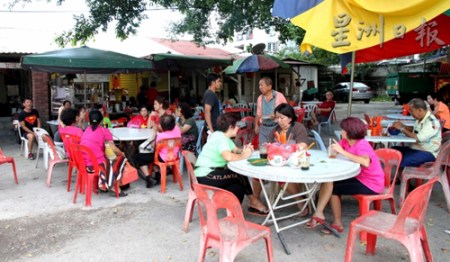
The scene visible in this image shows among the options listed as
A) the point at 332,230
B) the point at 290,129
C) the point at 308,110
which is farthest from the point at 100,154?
the point at 308,110

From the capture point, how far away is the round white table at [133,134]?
5.61m

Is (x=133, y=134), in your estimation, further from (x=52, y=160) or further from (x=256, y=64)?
(x=256, y=64)

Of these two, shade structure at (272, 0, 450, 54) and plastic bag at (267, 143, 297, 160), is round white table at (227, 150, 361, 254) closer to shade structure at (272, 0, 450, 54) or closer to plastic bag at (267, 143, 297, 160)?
plastic bag at (267, 143, 297, 160)

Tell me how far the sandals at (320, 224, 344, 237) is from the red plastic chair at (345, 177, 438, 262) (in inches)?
29.4

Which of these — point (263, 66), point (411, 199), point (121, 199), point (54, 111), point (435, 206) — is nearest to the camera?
point (411, 199)

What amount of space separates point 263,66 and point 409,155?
593 cm

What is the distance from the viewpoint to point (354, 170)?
3.22m

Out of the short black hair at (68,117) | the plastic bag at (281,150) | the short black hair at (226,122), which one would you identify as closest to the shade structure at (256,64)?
the short black hair at (68,117)

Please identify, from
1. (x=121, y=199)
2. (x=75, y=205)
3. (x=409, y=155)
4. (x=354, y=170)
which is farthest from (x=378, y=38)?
(x=75, y=205)

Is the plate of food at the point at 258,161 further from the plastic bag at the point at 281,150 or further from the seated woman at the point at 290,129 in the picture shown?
the seated woman at the point at 290,129

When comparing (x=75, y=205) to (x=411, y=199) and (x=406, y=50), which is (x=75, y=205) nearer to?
(x=411, y=199)

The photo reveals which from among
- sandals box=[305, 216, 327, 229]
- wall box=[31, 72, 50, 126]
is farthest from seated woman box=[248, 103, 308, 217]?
wall box=[31, 72, 50, 126]

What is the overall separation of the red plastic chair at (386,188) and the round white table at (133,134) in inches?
121

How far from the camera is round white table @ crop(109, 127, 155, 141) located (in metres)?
5.61
